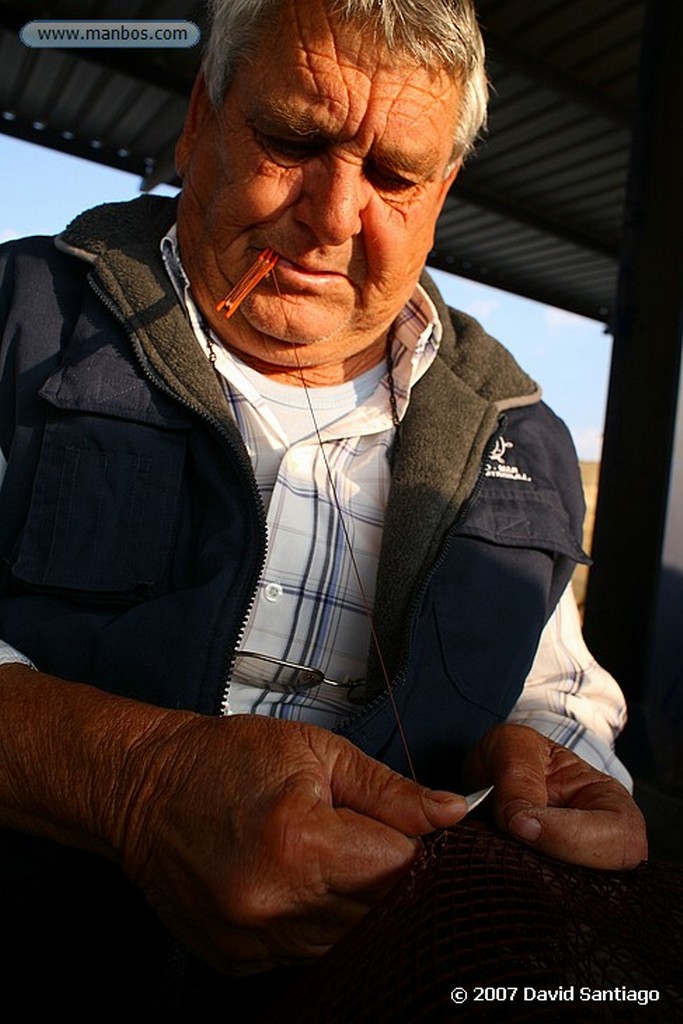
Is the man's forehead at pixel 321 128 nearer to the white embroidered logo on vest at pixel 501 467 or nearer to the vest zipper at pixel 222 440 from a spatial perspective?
the vest zipper at pixel 222 440

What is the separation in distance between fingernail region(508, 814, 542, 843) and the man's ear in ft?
4.13

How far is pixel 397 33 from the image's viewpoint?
1385 millimetres

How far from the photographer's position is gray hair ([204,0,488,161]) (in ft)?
4.52

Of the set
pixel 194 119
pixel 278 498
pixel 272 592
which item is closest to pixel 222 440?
pixel 278 498

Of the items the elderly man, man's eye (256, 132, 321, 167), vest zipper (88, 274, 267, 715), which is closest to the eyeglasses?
the elderly man

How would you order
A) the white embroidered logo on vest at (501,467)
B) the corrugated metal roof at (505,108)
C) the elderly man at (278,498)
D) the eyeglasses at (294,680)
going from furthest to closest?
1. the corrugated metal roof at (505,108)
2. the white embroidered logo on vest at (501,467)
3. the eyeglasses at (294,680)
4. the elderly man at (278,498)

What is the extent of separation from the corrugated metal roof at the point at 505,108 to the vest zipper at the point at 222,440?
298 centimetres

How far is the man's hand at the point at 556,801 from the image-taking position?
1059mm

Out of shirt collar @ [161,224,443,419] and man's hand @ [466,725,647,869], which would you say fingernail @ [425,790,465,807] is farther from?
shirt collar @ [161,224,443,419]

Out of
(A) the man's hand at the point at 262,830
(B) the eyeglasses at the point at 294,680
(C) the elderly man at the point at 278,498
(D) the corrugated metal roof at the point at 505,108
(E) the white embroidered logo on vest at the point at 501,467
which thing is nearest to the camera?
(A) the man's hand at the point at 262,830

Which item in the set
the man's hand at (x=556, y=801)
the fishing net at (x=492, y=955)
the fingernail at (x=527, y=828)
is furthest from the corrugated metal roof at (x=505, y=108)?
the fishing net at (x=492, y=955)

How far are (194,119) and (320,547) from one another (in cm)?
82

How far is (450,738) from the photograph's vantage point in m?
1.49

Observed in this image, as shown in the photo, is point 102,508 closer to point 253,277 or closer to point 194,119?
point 253,277
